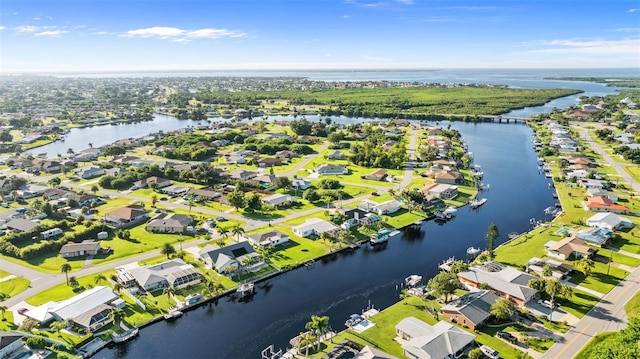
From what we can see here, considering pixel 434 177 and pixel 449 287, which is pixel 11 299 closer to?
pixel 449 287

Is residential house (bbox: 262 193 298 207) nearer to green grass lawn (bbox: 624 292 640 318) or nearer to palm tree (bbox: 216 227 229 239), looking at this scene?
palm tree (bbox: 216 227 229 239)

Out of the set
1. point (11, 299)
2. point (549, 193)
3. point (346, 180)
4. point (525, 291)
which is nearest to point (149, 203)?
point (11, 299)

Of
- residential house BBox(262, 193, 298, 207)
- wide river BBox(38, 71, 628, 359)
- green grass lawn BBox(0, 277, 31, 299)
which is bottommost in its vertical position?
wide river BBox(38, 71, 628, 359)

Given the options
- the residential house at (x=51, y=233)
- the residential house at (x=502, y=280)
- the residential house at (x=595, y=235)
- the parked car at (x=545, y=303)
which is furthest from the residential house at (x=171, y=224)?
the residential house at (x=595, y=235)

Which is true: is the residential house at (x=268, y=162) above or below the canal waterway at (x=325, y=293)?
above

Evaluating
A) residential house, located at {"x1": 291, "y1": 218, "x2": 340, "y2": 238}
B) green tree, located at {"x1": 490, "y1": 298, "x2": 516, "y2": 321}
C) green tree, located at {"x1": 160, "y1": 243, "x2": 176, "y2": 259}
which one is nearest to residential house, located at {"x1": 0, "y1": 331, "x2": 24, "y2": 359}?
green tree, located at {"x1": 160, "y1": 243, "x2": 176, "y2": 259}

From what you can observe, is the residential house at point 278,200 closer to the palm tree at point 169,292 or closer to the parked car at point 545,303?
the palm tree at point 169,292

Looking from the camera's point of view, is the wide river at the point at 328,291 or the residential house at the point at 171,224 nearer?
the wide river at the point at 328,291
